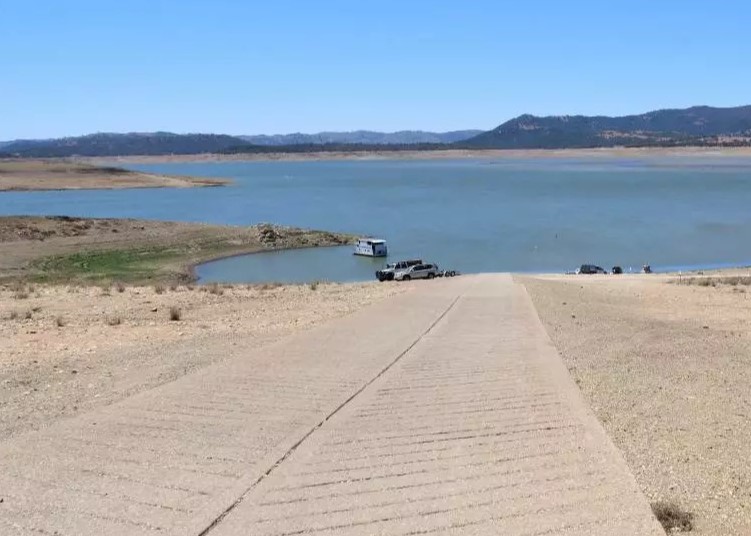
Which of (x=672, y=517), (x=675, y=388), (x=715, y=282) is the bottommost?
(x=715, y=282)

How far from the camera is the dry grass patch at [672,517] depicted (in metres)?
6.27

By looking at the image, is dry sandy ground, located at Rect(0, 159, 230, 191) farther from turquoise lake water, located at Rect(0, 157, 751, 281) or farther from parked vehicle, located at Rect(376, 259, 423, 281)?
parked vehicle, located at Rect(376, 259, 423, 281)

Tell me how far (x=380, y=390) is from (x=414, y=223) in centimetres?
5870

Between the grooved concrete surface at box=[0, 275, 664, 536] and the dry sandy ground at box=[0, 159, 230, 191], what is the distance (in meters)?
120

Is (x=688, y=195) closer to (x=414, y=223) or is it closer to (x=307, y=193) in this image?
(x=414, y=223)

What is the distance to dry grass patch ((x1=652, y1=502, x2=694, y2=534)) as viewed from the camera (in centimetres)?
627

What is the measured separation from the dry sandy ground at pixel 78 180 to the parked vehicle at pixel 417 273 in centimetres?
9688

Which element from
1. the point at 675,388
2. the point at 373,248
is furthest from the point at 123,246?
the point at 675,388

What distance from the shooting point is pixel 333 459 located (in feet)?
24.9

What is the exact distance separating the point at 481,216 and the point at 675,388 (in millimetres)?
62556

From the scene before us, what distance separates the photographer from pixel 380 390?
1037cm

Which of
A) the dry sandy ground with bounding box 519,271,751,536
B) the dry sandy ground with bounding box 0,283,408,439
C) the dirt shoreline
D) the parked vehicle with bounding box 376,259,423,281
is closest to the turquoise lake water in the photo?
the dirt shoreline

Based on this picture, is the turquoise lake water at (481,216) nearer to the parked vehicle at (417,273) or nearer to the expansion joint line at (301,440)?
the parked vehicle at (417,273)

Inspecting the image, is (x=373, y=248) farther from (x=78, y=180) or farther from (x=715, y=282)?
(x=78, y=180)
